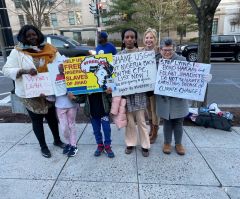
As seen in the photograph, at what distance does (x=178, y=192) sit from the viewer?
267 cm

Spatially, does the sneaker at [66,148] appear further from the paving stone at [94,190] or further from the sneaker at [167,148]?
the sneaker at [167,148]

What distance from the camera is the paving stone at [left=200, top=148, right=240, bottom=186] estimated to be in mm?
2891

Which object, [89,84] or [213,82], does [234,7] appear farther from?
[89,84]

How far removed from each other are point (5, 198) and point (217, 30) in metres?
38.7

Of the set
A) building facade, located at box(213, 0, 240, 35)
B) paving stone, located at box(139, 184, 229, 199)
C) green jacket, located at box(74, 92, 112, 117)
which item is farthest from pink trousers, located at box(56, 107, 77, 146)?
building facade, located at box(213, 0, 240, 35)

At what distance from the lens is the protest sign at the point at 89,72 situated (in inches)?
124

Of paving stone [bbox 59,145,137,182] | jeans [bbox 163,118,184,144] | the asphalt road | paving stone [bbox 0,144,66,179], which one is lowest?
the asphalt road

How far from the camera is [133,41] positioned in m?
3.15

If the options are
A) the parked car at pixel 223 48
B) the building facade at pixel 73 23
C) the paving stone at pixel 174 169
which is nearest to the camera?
the paving stone at pixel 174 169

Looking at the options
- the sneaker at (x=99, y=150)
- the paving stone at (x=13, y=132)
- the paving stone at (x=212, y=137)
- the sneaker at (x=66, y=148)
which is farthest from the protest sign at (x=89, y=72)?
the paving stone at (x=212, y=137)

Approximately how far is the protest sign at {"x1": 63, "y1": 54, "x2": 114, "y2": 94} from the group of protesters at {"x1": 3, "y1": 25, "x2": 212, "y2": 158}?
138mm

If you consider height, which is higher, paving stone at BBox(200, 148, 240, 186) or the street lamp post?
the street lamp post

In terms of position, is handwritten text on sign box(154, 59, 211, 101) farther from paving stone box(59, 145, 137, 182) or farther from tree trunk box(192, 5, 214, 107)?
tree trunk box(192, 5, 214, 107)

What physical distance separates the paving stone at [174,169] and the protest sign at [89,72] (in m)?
1.24
